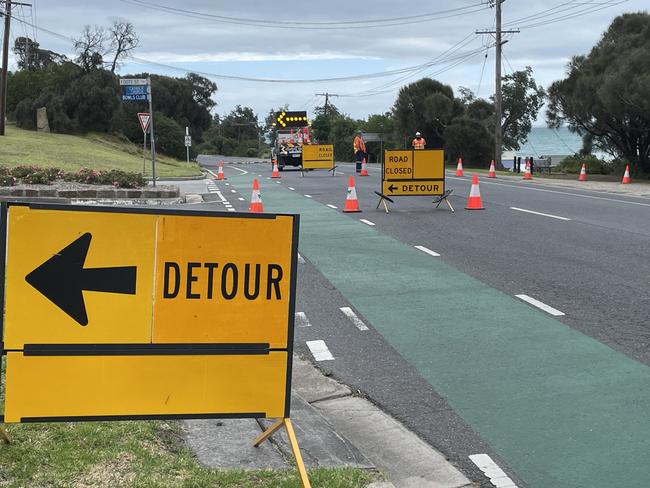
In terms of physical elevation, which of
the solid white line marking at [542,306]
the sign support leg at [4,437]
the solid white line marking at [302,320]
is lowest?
the solid white line marking at [302,320]

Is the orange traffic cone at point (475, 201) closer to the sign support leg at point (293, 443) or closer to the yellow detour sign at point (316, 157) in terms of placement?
the sign support leg at point (293, 443)

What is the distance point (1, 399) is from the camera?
4.91 metres

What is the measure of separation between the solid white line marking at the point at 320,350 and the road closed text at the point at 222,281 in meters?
2.51

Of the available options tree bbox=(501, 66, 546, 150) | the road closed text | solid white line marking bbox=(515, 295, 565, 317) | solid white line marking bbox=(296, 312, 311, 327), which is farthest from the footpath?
tree bbox=(501, 66, 546, 150)

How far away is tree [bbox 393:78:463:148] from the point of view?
58.8 meters

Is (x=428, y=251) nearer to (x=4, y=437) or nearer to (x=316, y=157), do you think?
(x=4, y=437)

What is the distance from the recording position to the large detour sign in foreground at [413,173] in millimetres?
18764

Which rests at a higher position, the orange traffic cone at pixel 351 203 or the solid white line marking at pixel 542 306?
the orange traffic cone at pixel 351 203

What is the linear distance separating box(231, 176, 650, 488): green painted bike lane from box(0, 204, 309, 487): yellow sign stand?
1.61m

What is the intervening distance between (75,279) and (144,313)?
1.24 ft

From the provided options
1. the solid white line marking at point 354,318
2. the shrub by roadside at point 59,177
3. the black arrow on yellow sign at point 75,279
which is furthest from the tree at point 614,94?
the black arrow on yellow sign at point 75,279

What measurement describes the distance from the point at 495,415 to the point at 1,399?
3161mm

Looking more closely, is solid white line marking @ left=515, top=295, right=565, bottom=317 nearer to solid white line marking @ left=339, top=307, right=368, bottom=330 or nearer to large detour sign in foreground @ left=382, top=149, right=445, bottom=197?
solid white line marking @ left=339, top=307, right=368, bottom=330

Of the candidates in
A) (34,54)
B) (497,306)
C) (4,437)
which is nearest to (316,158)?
(497,306)
